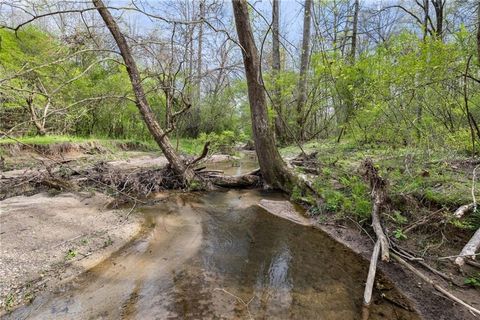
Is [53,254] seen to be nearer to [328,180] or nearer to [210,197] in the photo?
[210,197]

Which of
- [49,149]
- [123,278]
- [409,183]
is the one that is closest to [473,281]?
[409,183]

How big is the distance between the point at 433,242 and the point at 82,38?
21.8 feet

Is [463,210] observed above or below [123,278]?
above

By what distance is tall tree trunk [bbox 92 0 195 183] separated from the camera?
5.38 meters

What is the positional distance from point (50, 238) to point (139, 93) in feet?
11.1

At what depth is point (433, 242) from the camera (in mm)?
3354

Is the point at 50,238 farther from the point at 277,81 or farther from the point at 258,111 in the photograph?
the point at 277,81

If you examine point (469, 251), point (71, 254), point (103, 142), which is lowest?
point (71, 254)

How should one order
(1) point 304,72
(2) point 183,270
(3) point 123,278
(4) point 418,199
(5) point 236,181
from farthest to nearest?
1. (1) point 304,72
2. (5) point 236,181
3. (4) point 418,199
4. (2) point 183,270
5. (3) point 123,278

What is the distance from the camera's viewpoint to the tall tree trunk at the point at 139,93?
212 inches

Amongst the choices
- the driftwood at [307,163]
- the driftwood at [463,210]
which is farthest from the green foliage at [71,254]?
the driftwood at [307,163]

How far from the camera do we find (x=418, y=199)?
396 centimetres

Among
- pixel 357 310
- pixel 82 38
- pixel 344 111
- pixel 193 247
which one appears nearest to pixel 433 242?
pixel 357 310

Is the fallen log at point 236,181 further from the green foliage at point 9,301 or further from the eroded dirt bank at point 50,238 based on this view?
the green foliage at point 9,301
